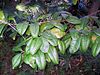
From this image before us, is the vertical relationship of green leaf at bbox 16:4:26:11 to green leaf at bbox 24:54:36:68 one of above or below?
above

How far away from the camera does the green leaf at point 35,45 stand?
2.95 feet

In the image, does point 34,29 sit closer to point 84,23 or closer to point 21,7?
point 84,23

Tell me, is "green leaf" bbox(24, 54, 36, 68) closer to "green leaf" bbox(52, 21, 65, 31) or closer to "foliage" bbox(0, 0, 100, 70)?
"foliage" bbox(0, 0, 100, 70)

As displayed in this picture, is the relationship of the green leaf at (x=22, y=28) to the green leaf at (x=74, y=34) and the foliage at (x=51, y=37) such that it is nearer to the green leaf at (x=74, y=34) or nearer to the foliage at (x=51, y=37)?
the foliage at (x=51, y=37)

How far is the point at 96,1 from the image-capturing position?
4.40ft

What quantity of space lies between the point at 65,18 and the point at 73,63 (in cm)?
178

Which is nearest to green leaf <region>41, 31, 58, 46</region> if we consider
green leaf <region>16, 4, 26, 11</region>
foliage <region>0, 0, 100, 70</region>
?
foliage <region>0, 0, 100, 70</region>

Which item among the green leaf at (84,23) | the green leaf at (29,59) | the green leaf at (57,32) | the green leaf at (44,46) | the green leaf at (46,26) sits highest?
the green leaf at (46,26)

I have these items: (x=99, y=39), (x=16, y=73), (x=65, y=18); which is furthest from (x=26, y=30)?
(x=16, y=73)

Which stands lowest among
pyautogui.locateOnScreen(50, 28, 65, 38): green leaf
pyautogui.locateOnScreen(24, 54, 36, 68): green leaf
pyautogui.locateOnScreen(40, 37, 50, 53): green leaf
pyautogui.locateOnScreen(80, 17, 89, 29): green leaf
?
pyautogui.locateOnScreen(24, 54, 36, 68): green leaf

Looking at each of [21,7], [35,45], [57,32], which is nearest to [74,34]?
[57,32]

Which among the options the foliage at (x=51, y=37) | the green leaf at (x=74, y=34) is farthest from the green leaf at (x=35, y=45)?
the green leaf at (x=74, y=34)

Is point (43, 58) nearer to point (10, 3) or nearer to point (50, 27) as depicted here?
point (50, 27)

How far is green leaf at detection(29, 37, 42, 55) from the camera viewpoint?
0.90 meters
